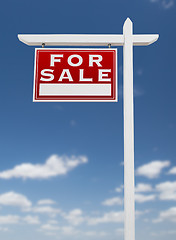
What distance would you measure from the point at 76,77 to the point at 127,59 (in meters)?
0.87

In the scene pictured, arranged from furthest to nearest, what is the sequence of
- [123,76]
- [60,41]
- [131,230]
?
[60,41], [123,76], [131,230]

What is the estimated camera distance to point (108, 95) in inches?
207

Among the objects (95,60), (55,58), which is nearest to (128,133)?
(95,60)

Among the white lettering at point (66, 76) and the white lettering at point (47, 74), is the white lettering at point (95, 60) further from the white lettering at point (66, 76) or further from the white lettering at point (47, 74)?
the white lettering at point (47, 74)

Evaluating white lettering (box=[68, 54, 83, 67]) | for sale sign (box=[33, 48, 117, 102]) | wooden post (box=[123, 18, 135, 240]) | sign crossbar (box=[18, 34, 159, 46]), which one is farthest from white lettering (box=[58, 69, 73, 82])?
wooden post (box=[123, 18, 135, 240])

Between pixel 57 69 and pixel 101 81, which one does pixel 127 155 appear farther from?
pixel 57 69

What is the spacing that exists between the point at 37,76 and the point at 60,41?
0.75 meters

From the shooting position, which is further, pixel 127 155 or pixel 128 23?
pixel 128 23

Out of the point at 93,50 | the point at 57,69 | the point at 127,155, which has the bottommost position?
the point at 127,155

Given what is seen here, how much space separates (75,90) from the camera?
5285mm

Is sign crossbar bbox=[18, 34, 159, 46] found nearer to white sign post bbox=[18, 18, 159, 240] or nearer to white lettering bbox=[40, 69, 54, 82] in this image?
white sign post bbox=[18, 18, 159, 240]

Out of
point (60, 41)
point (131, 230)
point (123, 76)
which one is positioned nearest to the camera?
point (131, 230)

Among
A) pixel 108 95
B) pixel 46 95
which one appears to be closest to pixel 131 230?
pixel 108 95

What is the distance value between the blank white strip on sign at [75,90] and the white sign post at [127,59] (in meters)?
0.38
